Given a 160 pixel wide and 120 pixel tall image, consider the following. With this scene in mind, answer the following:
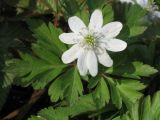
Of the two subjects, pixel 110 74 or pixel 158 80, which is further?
pixel 158 80

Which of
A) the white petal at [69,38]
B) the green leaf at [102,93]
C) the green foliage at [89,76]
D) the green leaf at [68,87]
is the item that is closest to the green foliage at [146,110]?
the green foliage at [89,76]

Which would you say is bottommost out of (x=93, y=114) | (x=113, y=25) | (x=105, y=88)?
(x=93, y=114)

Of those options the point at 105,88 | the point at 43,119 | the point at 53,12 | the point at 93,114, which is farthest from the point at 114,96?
the point at 53,12

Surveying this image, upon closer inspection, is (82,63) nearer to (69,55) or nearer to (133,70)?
(69,55)

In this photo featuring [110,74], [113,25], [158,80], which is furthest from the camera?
[158,80]

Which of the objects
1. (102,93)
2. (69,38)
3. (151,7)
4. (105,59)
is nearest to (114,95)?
(102,93)

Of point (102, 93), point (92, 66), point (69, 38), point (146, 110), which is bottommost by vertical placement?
point (146, 110)

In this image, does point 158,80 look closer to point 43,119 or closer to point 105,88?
point 105,88

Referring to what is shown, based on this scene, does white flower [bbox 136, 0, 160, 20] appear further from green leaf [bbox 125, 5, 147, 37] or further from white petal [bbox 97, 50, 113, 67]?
white petal [bbox 97, 50, 113, 67]
